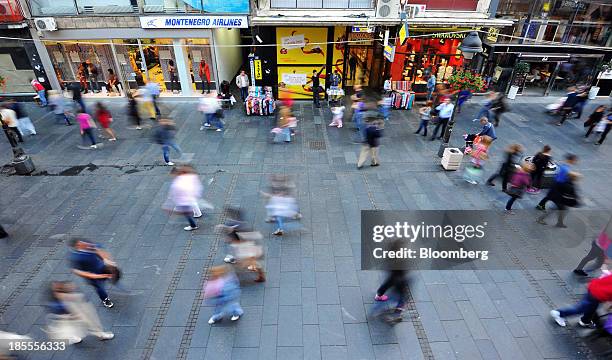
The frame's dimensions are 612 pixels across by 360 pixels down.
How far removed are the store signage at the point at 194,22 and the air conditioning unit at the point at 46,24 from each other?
3.61 metres

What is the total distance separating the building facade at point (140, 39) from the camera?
48.1 ft

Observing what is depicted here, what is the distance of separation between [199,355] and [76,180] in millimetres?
7682

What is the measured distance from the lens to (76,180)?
10.7m

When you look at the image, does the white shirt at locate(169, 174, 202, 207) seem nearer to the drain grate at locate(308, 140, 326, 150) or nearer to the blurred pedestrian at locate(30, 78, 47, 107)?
the drain grate at locate(308, 140, 326, 150)

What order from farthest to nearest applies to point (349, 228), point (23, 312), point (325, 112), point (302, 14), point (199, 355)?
point (325, 112), point (302, 14), point (349, 228), point (23, 312), point (199, 355)

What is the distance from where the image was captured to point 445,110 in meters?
12.6

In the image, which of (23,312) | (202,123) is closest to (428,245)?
(23,312)

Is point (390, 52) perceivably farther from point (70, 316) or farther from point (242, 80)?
point (70, 316)

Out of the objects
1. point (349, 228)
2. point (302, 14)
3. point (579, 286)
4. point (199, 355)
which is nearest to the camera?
point (199, 355)

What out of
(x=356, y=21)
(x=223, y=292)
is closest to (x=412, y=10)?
(x=356, y=21)

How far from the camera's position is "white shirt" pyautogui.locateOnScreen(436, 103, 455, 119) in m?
12.5

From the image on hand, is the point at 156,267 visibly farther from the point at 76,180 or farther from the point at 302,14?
the point at 302,14

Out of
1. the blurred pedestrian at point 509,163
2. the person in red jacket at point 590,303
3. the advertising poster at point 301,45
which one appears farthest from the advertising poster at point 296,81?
the person in red jacket at point 590,303

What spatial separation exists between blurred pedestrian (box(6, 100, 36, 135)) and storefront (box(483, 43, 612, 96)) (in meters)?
19.5
